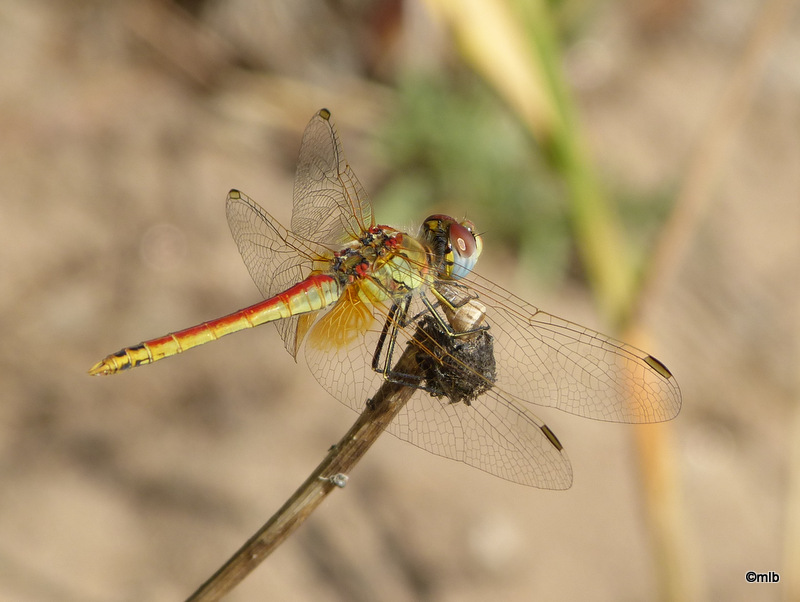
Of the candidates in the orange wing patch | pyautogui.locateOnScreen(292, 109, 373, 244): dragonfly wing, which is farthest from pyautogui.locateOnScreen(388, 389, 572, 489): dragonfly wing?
pyautogui.locateOnScreen(292, 109, 373, 244): dragonfly wing

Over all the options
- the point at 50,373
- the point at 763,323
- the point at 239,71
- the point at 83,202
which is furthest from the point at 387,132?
the point at 763,323

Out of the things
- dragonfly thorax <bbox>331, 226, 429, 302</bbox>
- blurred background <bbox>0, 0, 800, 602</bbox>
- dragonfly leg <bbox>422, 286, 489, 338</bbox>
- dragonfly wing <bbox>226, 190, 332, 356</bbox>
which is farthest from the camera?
blurred background <bbox>0, 0, 800, 602</bbox>

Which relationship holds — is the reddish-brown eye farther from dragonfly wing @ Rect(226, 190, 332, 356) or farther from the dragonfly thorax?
dragonfly wing @ Rect(226, 190, 332, 356)

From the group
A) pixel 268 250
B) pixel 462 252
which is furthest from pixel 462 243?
pixel 268 250

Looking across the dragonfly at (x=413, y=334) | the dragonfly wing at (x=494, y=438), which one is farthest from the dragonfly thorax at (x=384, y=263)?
the dragonfly wing at (x=494, y=438)

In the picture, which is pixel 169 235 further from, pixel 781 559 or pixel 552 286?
pixel 781 559

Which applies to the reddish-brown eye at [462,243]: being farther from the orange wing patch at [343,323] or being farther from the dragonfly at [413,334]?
the orange wing patch at [343,323]

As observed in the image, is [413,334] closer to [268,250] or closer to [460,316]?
[460,316]

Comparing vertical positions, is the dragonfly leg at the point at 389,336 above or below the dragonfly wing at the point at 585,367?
below
